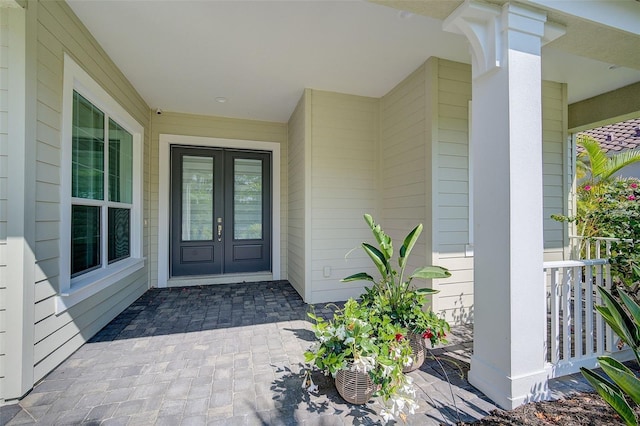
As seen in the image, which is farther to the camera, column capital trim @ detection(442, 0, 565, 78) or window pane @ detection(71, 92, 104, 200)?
window pane @ detection(71, 92, 104, 200)

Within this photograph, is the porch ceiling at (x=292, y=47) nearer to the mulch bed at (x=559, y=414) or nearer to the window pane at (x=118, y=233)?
the window pane at (x=118, y=233)

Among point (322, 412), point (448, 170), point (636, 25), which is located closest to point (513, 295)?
point (322, 412)

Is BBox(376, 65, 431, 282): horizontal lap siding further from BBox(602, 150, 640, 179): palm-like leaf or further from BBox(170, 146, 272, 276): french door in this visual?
BBox(602, 150, 640, 179): palm-like leaf

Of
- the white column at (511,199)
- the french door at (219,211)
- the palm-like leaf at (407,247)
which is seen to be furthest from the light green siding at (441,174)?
the french door at (219,211)

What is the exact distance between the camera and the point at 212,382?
6.70 ft

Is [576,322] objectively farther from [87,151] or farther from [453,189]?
[87,151]

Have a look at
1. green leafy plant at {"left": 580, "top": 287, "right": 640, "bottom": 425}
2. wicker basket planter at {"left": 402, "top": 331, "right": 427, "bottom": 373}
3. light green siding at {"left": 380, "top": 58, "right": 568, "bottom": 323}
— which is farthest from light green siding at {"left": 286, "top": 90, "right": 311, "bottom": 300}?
green leafy plant at {"left": 580, "top": 287, "right": 640, "bottom": 425}

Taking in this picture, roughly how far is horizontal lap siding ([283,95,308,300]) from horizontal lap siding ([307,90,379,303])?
17 centimetres

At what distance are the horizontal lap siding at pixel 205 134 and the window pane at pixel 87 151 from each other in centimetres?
148

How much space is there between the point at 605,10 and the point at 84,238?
4739 millimetres

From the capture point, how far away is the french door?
4855 mm

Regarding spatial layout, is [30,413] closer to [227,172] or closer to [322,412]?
[322,412]

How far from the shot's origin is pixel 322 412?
1732 millimetres

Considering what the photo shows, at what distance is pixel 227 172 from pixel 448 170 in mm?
3617
